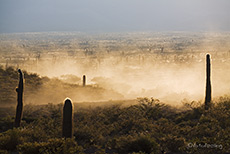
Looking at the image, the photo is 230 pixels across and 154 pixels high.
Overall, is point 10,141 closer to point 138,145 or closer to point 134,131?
point 138,145

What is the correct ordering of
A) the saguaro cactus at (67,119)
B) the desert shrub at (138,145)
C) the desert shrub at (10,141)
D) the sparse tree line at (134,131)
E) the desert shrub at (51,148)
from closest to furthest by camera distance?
the desert shrub at (51,148), the sparse tree line at (134,131), the desert shrub at (138,145), the desert shrub at (10,141), the saguaro cactus at (67,119)

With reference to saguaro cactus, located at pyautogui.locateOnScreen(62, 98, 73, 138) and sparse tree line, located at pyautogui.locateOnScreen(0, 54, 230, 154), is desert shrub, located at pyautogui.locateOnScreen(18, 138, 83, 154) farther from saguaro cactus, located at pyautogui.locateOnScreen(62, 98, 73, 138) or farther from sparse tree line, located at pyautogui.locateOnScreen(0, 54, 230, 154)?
saguaro cactus, located at pyautogui.locateOnScreen(62, 98, 73, 138)

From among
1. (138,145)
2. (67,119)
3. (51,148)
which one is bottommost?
(138,145)

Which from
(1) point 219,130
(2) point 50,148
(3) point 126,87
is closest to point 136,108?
(1) point 219,130

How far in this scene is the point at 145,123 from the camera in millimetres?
19312

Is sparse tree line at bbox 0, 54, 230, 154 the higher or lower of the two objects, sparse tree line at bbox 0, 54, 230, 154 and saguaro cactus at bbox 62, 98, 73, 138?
the lower

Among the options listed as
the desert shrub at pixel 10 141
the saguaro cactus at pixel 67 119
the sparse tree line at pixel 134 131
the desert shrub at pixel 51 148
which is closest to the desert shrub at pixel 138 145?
the sparse tree line at pixel 134 131

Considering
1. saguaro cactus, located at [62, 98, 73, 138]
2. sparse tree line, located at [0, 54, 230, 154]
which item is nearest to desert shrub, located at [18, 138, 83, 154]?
sparse tree line, located at [0, 54, 230, 154]

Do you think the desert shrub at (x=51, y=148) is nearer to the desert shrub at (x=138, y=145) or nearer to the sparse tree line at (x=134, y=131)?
the sparse tree line at (x=134, y=131)

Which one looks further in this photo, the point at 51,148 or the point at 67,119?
the point at 67,119

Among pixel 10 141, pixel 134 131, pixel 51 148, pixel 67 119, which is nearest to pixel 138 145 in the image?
pixel 134 131

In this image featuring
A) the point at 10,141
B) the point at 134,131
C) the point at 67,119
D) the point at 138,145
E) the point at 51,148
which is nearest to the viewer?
the point at 51,148

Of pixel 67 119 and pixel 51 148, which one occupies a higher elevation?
pixel 67 119

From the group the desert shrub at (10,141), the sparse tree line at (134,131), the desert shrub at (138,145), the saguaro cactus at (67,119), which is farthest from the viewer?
the saguaro cactus at (67,119)
